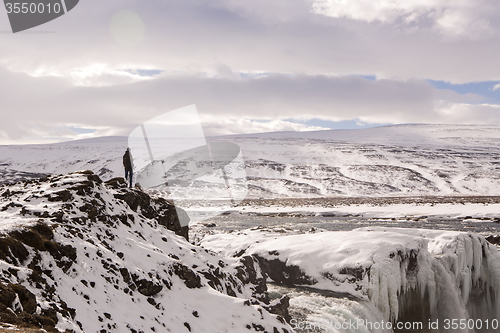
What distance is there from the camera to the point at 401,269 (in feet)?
56.4

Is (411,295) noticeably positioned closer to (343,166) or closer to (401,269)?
(401,269)

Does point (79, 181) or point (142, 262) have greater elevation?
point (79, 181)

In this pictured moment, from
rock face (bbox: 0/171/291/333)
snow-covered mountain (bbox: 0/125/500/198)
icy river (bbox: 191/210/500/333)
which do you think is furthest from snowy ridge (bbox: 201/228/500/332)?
snow-covered mountain (bbox: 0/125/500/198)

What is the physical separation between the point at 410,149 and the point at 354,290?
181785mm

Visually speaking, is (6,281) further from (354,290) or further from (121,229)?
(354,290)

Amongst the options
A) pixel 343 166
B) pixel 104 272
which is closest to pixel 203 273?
pixel 104 272

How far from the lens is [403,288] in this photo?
1719 cm

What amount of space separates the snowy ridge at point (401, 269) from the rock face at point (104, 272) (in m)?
3.91

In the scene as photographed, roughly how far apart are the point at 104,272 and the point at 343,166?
149940 mm

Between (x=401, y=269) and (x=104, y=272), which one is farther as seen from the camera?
(x=401, y=269)

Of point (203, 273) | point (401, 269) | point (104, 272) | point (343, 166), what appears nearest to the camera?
point (104, 272)

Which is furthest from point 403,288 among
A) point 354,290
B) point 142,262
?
point 142,262

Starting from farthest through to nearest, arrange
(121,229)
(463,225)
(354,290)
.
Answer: (463,225) → (354,290) → (121,229)

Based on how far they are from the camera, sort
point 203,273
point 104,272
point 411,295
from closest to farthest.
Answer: point 104,272 → point 203,273 → point 411,295
